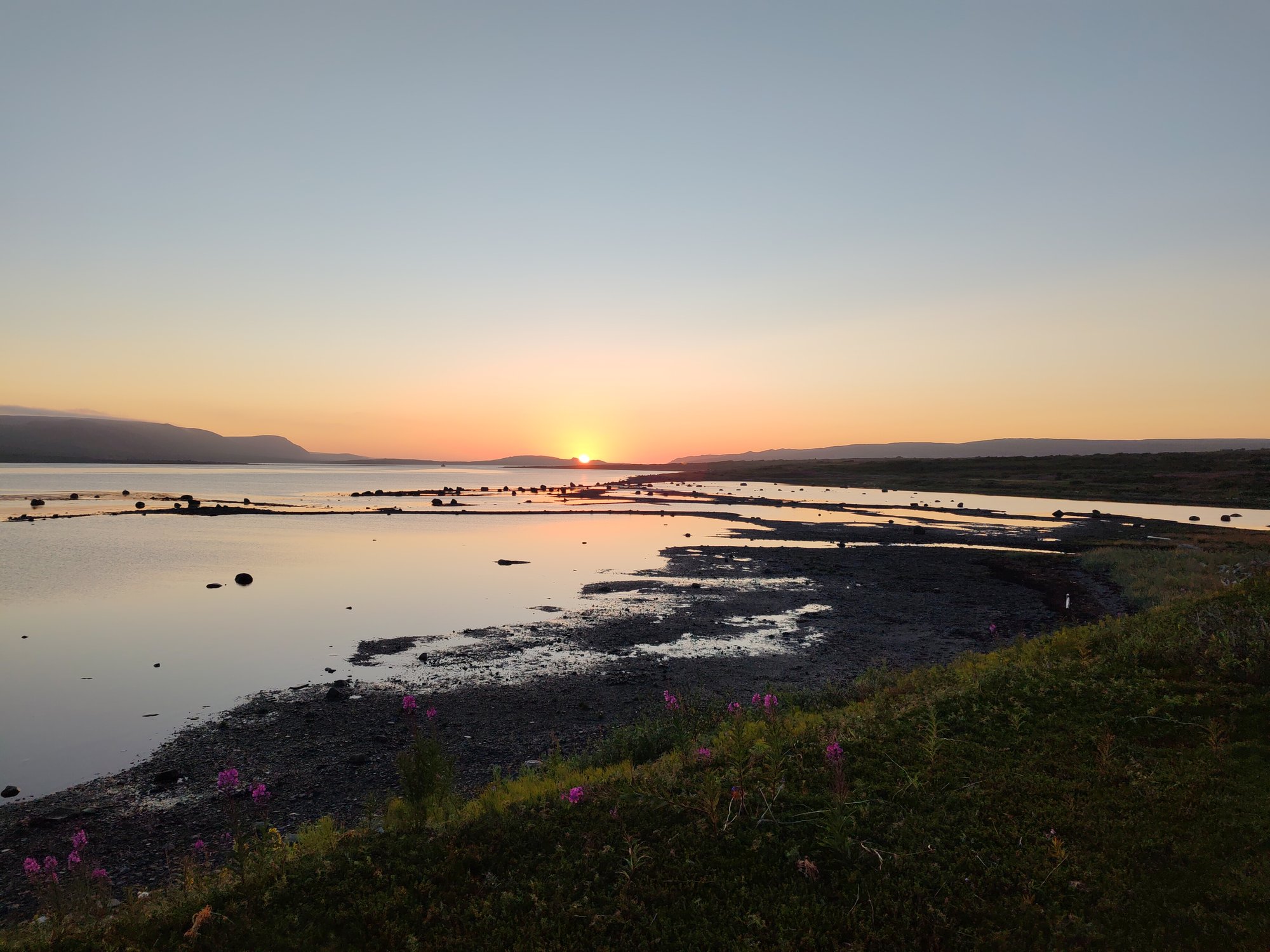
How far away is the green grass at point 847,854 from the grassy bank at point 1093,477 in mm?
86160

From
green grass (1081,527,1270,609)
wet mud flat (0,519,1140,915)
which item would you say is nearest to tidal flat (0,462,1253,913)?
wet mud flat (0,519,1140,915)

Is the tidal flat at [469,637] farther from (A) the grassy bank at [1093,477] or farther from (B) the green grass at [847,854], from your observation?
(A) the grassy bank at [1093,477]

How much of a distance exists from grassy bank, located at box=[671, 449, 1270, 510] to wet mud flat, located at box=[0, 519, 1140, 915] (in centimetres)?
6575

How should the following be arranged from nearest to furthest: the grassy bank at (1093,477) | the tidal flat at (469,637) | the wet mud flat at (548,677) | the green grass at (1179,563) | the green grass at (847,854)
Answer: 1. the green grass at (847,854)
2. the wet mud flat at (548,677)
3. the tidal flat at (469,637)
4. the green grass at (1179,563)
5. the grassy bank at (1093,477)

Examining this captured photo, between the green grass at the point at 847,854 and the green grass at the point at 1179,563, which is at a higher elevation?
the green grass at the point at 847,854

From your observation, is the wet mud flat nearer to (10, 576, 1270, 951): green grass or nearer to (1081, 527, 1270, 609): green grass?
(1081, 527, 1270, 609): green grass

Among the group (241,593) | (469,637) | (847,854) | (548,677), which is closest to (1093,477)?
(469,637)

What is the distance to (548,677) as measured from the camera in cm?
1827

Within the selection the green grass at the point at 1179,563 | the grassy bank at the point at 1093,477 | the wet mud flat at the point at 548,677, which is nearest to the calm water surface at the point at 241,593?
the wet mud flat at the point at 548,677

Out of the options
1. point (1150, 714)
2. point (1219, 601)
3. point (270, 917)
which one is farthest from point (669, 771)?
point (1219, 601)

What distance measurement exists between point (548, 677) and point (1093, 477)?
123 m

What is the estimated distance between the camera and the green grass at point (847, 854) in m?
5.43

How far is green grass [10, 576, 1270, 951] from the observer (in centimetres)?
543

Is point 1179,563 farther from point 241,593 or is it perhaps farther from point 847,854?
point 241,593
